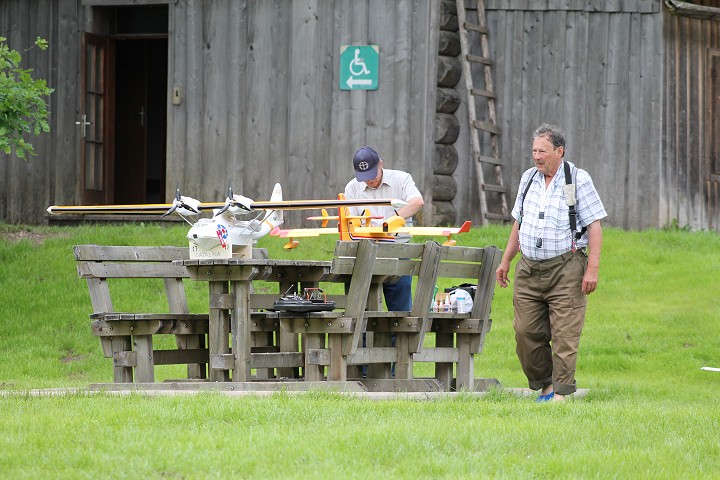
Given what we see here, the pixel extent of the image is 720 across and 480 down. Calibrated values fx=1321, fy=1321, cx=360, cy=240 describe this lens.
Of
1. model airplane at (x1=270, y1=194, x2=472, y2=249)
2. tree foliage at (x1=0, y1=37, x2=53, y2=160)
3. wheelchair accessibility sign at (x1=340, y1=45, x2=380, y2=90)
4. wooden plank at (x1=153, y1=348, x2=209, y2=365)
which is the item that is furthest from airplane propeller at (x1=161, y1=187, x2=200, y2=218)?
wheelchair accessibility sign at (x1=340, y1=45, x2=380, y2=90)

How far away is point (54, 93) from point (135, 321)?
10811mm

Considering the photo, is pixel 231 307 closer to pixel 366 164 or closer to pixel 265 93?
pixel 366 164

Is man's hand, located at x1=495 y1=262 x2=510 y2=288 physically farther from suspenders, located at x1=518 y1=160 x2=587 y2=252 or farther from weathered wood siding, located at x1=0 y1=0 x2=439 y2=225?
weathered wood siding, located at x1=0 y1=0 x2=439 y2=225

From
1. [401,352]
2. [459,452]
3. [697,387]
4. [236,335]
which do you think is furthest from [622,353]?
[459,452]

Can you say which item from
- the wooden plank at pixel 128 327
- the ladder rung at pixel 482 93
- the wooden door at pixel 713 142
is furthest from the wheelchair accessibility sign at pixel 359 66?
the wooden plank at pixel 128 327

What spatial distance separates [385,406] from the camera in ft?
25.4

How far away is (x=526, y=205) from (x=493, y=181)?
9.23 metres

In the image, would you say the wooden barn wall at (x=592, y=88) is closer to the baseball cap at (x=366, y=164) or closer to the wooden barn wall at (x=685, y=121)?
the wooden barn wall at (x=685, y=121)

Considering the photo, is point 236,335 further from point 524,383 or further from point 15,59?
point 15,59

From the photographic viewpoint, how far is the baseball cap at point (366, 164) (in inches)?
404

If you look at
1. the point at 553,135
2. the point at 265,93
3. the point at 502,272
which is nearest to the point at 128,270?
the point at 502,272

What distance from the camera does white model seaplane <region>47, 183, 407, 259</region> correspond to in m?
9.07

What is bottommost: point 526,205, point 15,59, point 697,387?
point 697,387

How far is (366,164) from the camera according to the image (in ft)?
33.8
